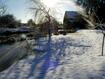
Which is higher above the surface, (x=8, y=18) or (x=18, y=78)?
A: (x=8, y=18)

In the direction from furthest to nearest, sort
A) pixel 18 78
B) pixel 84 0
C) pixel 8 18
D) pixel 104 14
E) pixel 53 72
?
pixel 8 18, pixel 84 0, pixel 104 14, pixel 53 72, pixel 18 78

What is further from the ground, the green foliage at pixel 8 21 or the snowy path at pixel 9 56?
the green foliage at pixel 8 21

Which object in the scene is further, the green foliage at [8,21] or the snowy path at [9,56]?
the green foliage at [8,21]

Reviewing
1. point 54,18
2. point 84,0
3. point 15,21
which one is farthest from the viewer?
point 15,21

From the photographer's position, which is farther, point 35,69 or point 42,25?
point 42,25

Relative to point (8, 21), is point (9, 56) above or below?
below

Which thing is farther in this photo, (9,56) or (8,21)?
(8,21)

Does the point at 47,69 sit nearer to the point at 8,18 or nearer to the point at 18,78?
the point at 18,78

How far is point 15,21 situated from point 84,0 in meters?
33.6

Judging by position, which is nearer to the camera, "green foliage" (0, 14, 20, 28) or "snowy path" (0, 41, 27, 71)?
"snowy path" (0, 41, 27, 71)

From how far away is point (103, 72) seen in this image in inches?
327

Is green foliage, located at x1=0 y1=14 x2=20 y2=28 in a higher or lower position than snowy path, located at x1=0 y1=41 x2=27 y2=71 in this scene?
higher

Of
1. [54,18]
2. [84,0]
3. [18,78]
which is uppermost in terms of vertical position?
[84,0]

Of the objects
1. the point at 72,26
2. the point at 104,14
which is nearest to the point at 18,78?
the point at 104,14
